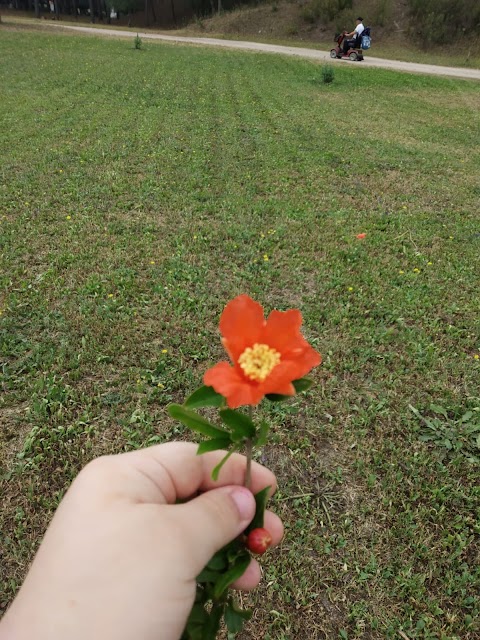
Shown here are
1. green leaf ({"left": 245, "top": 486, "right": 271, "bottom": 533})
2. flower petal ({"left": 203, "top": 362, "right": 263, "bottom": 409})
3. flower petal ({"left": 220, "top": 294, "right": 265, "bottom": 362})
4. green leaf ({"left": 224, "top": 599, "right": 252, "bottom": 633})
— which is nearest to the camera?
flower petal ({"left": 203, "top": 362, "right": 263, "bottom": 409})

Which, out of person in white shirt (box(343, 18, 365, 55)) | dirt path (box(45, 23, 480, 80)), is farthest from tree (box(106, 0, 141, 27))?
person in white shirt (box(343, 18, 365, 55))

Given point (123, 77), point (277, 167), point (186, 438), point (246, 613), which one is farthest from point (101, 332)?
point (123, 77)

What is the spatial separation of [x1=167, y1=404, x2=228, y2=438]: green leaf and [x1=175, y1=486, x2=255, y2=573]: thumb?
173 millimetres

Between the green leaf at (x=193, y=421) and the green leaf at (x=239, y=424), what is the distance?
60 mm

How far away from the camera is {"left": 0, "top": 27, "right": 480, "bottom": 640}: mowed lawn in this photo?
2119 millimetres

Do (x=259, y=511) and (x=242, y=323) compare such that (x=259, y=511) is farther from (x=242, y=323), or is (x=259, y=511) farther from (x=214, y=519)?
(x=242, y=323)

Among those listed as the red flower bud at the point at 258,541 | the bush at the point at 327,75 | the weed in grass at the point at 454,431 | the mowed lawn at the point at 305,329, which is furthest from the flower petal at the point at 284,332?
the bush at the point at 327,75

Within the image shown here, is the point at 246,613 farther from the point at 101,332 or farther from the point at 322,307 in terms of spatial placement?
the point at 322,307

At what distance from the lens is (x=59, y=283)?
3.61 m

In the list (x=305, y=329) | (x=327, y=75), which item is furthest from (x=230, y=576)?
(x=327, y=75)

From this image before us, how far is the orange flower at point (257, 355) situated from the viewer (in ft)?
2.65

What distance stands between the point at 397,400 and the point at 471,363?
68 centimetres

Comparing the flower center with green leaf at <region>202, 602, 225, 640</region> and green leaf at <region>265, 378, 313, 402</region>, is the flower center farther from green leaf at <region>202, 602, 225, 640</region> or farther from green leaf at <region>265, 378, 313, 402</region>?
green leaf at <region>202, 602, 225, 640</region>

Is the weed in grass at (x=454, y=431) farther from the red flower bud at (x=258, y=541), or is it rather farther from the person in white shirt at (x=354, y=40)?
the person in white shirt at (x=354, y=40)
